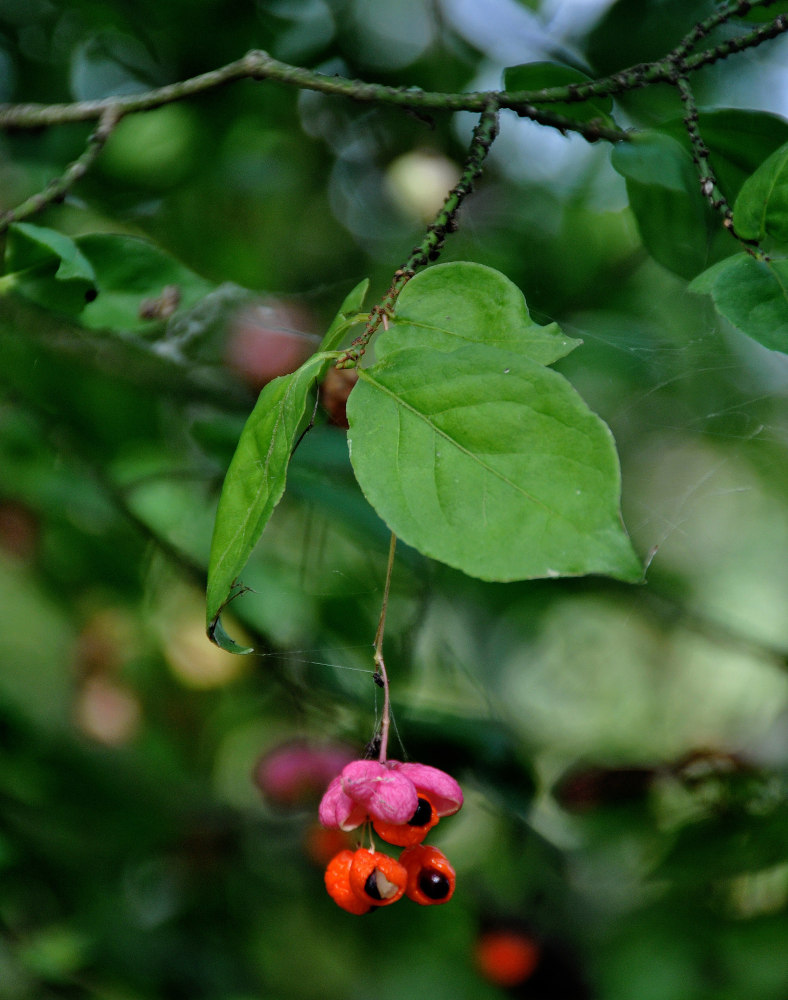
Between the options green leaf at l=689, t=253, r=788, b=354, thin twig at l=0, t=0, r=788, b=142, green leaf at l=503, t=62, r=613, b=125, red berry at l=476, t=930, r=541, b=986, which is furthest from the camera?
red berry at l=476, t=930, r=541, b=986

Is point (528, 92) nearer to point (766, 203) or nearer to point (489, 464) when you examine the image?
point (766, 203)

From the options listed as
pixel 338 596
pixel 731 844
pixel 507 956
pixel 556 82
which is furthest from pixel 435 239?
pixel 507 956

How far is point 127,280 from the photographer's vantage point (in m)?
0.67

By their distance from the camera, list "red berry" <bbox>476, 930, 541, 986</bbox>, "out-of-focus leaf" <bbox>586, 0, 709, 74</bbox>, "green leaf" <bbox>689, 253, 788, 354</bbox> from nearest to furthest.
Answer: "green leaf" <bbox>689, 253, 788, 354</bbox>, "out-of-focus leaf" <bbox>586, 0, 709, 74</bbox>, "red berry" <bbox>476, 930, 541, 986</bbox>

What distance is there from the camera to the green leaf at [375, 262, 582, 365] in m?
0.35

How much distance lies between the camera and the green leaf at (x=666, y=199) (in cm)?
57

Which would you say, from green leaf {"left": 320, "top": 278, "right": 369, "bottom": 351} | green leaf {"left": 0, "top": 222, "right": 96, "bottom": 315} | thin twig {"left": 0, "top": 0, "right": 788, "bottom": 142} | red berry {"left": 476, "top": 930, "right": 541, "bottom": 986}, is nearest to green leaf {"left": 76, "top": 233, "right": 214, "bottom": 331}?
green leaf {"left": 0, "top": 222, "right": 96, "bottom": 315}

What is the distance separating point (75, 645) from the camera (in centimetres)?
171

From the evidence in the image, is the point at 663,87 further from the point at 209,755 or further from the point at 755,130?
the point at 209,755

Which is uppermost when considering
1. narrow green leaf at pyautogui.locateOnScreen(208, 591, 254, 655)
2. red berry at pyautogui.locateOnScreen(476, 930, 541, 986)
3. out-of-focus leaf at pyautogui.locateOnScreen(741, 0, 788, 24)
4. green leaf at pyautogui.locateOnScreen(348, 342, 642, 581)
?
out-of-focus leaf at pyautogui.locateOnScreen(741, 0, 788, 24)

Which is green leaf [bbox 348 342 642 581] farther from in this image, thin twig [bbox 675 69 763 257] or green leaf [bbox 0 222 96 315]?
green leaf [bbox 0 222 96 315]

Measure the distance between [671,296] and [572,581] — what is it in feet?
1.58

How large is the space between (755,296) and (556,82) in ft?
1.11

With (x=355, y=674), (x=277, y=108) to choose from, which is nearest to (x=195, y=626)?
(x=355, y=674)
